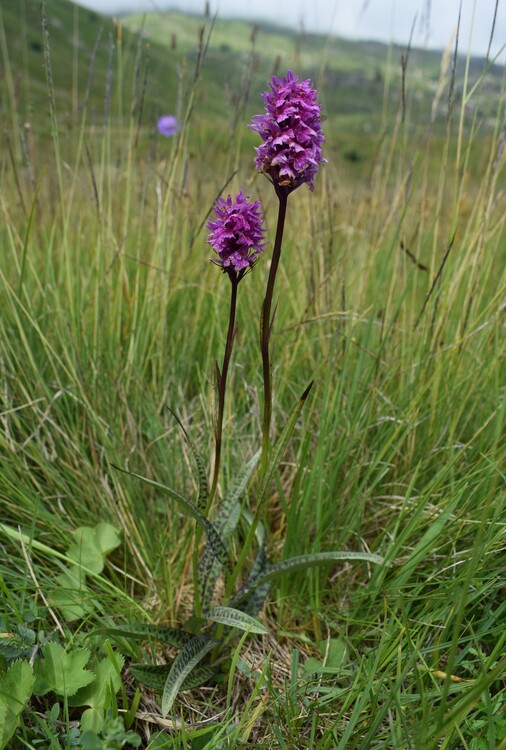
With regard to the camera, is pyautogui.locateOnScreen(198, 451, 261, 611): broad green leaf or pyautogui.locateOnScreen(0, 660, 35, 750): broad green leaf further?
pyautogui.locateOnScreen(198, 451, 261, 611): broad green leaf

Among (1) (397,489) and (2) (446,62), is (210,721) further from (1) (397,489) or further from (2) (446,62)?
(2) (446,62)

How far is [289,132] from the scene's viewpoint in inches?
30.7

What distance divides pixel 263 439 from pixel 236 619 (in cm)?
33

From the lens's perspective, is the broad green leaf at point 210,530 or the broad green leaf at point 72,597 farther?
the broad green leaf at point 72,597

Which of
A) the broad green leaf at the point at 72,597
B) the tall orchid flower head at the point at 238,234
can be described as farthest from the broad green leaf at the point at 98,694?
the tall orchid flower head at the point at 238,234

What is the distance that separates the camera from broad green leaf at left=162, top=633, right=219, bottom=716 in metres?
0.93

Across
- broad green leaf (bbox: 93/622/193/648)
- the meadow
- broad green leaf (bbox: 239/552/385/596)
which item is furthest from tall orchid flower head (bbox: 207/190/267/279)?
broad green leaf (bbox: 93/622/193/648)

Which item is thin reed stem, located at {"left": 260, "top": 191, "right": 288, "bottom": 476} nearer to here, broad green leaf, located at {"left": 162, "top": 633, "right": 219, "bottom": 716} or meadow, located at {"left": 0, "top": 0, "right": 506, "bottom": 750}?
meadow, located at {"left": 0, "top": 0, "right": 506, "bottom": 750}

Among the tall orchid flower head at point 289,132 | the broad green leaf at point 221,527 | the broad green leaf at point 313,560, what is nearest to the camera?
the tall orchid flower head at point 289,132

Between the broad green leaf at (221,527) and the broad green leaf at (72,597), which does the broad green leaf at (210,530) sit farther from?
the broad green leaf at (72,597)

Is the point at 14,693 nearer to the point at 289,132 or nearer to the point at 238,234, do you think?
the point at 238,234

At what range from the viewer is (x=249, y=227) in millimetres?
837

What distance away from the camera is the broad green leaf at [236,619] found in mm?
945

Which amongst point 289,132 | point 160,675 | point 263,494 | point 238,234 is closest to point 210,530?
point 263,494
